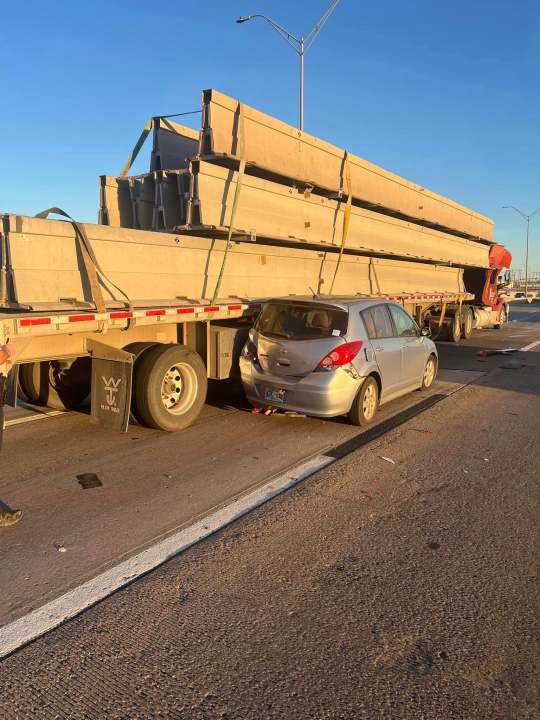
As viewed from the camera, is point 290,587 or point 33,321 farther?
point 33,321

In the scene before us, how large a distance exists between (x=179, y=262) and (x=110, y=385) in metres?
1.86

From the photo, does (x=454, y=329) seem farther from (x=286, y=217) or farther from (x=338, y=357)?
(x=338, y=357)

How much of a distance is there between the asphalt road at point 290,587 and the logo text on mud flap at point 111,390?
1.50 feet

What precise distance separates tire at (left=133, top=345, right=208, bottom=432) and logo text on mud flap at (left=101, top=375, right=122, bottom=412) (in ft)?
1.15

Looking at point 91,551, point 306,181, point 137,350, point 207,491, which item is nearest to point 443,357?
point 306,181

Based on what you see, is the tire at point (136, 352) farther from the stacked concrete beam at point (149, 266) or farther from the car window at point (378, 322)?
the car window at point (378, 322)

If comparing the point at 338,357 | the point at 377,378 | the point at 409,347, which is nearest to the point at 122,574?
the point at 338,357

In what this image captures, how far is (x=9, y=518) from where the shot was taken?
4.07 m

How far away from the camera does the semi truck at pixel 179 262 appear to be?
5488 millimetres

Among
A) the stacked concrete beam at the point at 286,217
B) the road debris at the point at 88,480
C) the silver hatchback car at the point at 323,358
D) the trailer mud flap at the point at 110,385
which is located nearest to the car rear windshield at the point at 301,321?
the silver hatchback car at the point at 323,358

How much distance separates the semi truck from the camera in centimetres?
549

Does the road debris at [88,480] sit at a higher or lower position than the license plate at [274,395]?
lower

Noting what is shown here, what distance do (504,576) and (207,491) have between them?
235 cm

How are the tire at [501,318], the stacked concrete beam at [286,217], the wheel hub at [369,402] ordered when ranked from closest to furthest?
the wheel hub at [369,402]
the stacked concrete beam at [286,217]
the tire at [501,318]
